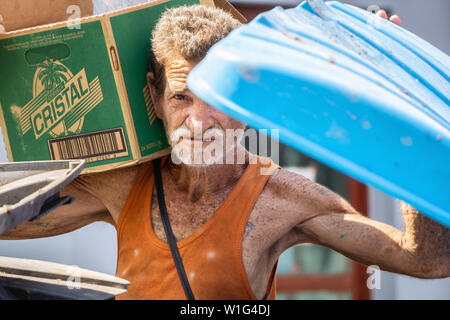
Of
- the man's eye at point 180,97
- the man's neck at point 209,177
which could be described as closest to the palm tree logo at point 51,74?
the man's eye at point 180,97

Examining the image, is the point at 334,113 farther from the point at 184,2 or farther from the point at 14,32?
the point at 14,32

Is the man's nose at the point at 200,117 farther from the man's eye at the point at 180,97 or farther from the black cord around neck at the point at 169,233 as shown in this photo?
the black cord around neck at the point at 169,233

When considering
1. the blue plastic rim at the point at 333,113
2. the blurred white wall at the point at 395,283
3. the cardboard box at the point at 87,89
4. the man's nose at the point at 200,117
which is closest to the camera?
the blue plastic rim at the point at 333,113

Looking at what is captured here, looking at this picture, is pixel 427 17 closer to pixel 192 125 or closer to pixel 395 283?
pixel 395 283

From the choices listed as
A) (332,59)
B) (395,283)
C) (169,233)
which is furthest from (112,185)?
(395,283)

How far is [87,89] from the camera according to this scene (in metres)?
2.12

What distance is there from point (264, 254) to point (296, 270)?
355 cm

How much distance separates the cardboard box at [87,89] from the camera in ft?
6.82

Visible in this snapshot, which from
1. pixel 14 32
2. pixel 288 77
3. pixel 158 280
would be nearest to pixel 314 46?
pixel 288 77

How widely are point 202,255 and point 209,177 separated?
296mm

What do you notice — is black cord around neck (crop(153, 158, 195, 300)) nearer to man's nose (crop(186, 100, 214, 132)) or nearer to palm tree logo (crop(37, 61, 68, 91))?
man's nose (crop(186, 100, 214, 132))

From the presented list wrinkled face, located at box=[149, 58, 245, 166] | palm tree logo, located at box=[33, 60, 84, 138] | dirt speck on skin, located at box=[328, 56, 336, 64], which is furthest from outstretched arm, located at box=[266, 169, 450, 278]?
palm tree logo, located at box=[33, 60, 84, 138]

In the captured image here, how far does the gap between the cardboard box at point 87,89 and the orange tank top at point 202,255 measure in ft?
0.89

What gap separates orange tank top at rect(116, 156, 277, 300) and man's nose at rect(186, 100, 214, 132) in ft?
0.91
